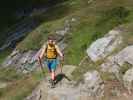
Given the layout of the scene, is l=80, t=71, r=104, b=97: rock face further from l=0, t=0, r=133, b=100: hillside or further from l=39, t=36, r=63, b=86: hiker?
l=39, t=36, r=63, b=86: hiker

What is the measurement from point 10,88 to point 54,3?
24305 millimetres

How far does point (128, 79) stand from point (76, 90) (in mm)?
2996

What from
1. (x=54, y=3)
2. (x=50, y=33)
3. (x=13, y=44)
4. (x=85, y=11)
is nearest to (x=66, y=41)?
(x=50, y=33)

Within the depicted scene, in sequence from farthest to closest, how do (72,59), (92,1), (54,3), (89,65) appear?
1. (54,3)
2. (92,1)
3. (72,59)
4. (89,65)

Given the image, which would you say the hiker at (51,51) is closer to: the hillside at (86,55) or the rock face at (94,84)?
the hillside at (86,55)

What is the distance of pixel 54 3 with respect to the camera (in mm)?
54062

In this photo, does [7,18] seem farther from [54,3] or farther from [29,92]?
[29,92]

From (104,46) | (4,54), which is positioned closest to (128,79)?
(104,46)

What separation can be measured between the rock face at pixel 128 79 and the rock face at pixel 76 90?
4.51ft

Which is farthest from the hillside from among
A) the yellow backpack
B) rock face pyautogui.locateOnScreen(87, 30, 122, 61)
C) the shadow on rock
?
the yellow backpack

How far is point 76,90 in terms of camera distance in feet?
82.5

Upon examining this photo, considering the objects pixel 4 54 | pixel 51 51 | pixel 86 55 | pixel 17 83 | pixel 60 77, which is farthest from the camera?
pixel 4 54

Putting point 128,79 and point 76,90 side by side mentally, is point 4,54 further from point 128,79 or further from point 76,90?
point 128,79

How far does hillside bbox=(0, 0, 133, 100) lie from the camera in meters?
25.0
